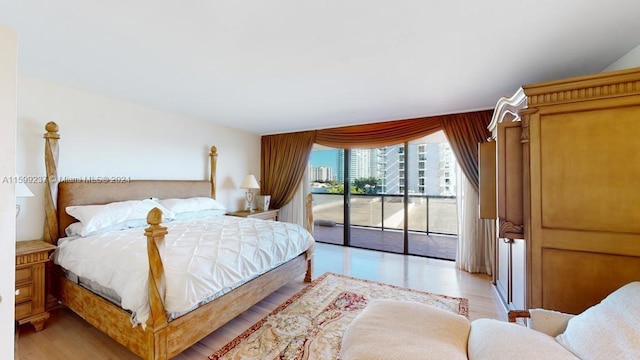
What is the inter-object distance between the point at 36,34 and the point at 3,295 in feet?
5.87

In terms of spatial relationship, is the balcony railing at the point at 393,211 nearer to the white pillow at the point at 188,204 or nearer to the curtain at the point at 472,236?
the curtain at the point at 472,236

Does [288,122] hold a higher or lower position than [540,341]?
higher

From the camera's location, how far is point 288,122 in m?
4.08

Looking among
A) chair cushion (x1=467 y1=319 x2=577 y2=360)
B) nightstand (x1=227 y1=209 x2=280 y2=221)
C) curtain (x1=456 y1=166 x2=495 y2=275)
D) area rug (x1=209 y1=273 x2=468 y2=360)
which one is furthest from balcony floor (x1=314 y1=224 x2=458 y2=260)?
chair cushion (x1=467 y1=319 x2=577 y2=360)

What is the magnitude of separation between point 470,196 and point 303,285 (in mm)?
2619

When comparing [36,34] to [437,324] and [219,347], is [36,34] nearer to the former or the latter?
[219,347]

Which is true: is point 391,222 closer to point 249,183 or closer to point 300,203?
point 300,203

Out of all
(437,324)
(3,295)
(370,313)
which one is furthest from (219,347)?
(437,324)

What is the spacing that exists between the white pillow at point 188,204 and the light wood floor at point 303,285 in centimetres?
133

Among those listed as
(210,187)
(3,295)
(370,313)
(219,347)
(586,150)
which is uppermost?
(586,150)

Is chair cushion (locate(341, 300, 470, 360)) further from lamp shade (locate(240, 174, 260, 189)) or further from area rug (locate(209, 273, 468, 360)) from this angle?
lamp shade (locate(240, 174, 260, 189))

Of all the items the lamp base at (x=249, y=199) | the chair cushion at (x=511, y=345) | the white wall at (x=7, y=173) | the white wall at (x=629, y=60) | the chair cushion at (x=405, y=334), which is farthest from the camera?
the lamp base at (x=249, y=199)

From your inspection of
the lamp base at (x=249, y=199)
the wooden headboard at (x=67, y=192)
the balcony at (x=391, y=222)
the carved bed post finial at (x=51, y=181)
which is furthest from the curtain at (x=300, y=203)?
the carved bed post finial at (x=51, y=181)

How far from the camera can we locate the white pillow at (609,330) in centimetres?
87
